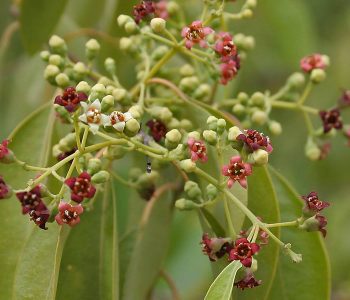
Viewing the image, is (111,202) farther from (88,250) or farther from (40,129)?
(40,129)

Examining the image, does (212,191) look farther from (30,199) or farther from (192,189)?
(30,199)

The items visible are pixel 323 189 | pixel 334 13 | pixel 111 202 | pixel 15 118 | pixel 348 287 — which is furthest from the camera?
pixel 334 13

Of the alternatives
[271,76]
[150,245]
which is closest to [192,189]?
[150,245]

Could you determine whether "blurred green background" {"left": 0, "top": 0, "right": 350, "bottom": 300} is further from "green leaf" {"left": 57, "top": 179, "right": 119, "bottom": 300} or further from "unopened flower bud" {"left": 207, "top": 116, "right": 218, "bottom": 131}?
"unopened flower bud" {"left": 207, "top": 116, "right": 218, "bottom": 131}

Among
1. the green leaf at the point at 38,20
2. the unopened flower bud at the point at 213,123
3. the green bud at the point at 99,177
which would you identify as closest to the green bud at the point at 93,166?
the green bud at the point at 99,177

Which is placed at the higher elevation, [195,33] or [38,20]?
[195,33]

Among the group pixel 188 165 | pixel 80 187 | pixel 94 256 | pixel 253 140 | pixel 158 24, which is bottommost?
pixel 94 256

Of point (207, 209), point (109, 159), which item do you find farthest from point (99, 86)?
point (207, 209)
